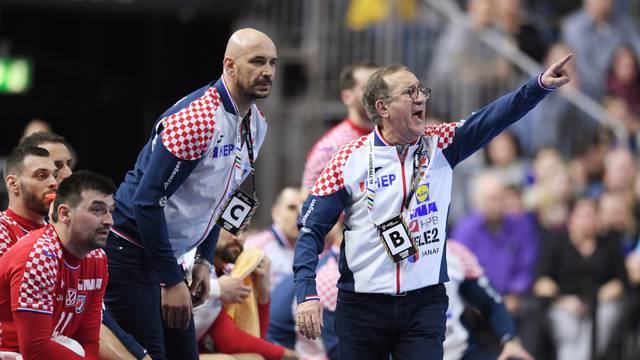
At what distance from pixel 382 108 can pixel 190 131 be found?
93 cm

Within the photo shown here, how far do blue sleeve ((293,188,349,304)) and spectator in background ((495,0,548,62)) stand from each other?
292 inches

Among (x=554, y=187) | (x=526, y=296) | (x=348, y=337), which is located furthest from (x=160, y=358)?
(x=554, y=187)

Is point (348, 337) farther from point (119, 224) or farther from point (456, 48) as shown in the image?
point (456, 48)

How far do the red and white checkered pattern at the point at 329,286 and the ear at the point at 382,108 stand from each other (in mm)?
2036

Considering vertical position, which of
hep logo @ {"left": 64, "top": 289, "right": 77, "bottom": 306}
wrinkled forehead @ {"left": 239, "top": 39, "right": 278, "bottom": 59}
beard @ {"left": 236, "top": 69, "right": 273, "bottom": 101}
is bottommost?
hep logo @ {"left": 64, "top": 289, "right": 77, "bottom": 306}

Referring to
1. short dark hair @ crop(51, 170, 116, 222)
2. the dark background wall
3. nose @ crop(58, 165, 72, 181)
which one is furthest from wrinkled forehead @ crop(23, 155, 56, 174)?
the dark background wall

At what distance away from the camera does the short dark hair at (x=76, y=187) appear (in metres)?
5.80

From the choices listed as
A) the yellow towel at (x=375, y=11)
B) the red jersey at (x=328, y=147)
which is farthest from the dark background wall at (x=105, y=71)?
the red jersey at (x=328, y=147)

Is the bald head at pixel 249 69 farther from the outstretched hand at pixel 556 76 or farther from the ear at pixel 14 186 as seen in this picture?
the outstretched hand at pixel 556 76

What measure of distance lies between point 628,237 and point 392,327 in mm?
6567

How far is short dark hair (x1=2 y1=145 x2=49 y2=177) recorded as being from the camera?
20.7 ft

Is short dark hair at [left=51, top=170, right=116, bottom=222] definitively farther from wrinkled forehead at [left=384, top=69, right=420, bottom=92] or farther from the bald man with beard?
wrinkled forehead at [left=384, top=69, right=420, bottom=92]

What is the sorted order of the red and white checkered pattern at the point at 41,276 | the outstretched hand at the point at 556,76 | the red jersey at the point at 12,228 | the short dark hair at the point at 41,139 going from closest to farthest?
the red and white checkered pattern at the point at 41,276 < the outstretched hand at the point at 556,76 < the red jersey at the point at 12,228 < the short dark hair at the point at 41,139

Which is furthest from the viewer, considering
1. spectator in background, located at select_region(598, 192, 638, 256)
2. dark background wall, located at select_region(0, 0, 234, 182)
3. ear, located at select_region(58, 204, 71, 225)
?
dark background wall, located at select_region(0, 0, 234, 182)
